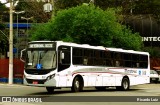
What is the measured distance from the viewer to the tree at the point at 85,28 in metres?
35.6

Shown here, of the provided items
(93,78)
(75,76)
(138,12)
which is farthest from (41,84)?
(138,12)

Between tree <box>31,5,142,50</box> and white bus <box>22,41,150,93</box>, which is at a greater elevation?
tree <box>31,5,142,50</box>

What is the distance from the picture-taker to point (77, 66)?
1025 inches

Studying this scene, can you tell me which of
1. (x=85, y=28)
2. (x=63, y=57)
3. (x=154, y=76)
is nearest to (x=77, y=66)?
(x=63, y=57)

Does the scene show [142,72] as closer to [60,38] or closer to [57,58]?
[60,38]

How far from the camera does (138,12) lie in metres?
55.3

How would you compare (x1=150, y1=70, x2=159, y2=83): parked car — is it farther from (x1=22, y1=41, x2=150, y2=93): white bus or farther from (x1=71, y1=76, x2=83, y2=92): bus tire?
(x1=71, y1=76, x2=83, y2=92): bus tire

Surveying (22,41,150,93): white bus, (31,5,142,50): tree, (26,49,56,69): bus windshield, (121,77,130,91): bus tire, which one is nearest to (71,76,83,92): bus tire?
(22,41,150,93): white bus

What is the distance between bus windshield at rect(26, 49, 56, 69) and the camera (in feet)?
79.6

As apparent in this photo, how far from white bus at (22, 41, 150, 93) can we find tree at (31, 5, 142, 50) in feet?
16.1

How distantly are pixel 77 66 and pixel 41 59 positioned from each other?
2.59 m

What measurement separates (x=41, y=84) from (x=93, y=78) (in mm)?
4762

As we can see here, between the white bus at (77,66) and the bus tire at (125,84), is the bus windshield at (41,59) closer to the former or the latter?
the white bus at (77,66)

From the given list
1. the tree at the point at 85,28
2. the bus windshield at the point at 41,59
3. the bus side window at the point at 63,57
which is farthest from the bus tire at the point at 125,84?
the bus windshield at the point at 41,59
